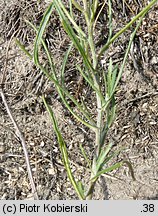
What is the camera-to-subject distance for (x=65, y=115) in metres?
1.96

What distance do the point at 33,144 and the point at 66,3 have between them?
684mm

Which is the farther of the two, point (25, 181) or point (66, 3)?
point (66, 3)

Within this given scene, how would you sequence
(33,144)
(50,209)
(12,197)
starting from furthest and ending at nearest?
1. (33,144)
2. (12,197)
3. (50,209)

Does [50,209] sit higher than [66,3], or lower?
lower

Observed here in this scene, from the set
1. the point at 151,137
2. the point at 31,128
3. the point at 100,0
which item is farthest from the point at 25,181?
the point at 100,0

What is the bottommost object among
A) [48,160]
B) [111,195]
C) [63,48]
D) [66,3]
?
[111,195]

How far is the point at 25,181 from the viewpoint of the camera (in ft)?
6.07

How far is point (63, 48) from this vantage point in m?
2.00

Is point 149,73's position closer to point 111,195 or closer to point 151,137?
point 151,137

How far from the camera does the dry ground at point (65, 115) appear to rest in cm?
184

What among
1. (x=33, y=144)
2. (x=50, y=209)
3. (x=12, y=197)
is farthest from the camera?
(x=33, y=144)

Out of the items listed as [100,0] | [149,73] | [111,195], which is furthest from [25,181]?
[100,0]

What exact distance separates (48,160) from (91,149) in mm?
200

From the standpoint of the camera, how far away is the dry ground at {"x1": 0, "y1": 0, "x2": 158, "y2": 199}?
72.5 inches
